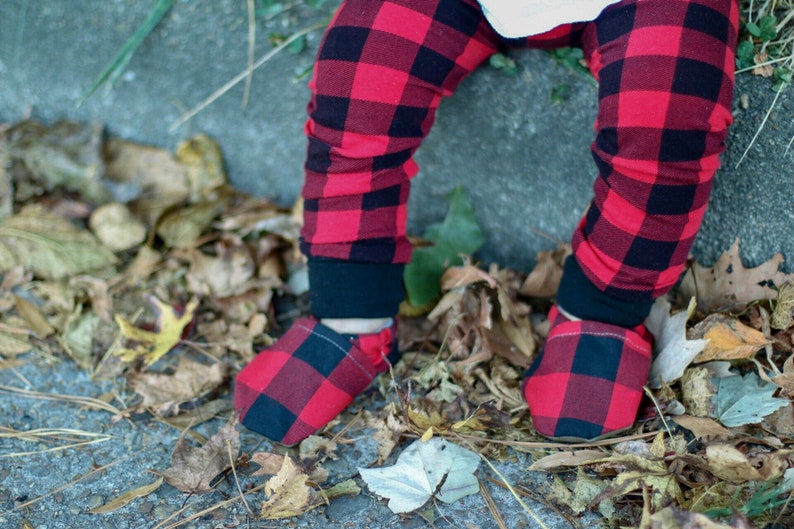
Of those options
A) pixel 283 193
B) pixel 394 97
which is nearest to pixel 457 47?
pixel 394 97

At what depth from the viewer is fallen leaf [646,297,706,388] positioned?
3.23 ft

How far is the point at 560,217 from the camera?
125 cm

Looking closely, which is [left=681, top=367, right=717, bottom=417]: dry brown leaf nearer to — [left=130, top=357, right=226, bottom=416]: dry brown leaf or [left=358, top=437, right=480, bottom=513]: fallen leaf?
[left=358, top=437, right=480, bottom=513]: fallen leaf

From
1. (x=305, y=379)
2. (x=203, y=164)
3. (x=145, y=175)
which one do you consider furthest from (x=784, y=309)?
(x=145, y=175)

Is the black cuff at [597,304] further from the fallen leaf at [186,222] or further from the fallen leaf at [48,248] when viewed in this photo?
the fallen leaf at [48,248]

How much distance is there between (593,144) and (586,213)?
10 centimetres

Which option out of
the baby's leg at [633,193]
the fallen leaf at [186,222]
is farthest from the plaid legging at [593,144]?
the fallen leaf at [186,222]

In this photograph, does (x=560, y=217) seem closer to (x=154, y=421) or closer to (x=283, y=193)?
(x=283, y=193)

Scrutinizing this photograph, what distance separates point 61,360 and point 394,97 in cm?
68

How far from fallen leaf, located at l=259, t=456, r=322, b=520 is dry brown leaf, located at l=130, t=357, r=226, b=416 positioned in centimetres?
26

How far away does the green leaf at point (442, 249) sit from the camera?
1265 millimetres

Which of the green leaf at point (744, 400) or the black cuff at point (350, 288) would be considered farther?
the black cuff at point (350, 288)

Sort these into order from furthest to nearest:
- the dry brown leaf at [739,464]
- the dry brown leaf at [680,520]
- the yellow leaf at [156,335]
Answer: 1. the yellow leaf at [156,335]
2. the dry brown leaf at [739,464]
3. the dry brown leaf at [680,520]

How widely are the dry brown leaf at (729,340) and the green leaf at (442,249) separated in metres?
0.42
